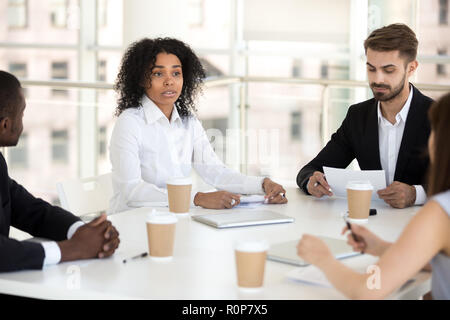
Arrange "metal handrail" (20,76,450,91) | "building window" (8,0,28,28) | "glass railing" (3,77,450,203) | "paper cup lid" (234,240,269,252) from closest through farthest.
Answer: "paper cup lid" (234,240,269,252)
"metal handrail" (20,76,450,91)
"glass railing" (3,77,450,203)
"building window" (8,0,28,28)

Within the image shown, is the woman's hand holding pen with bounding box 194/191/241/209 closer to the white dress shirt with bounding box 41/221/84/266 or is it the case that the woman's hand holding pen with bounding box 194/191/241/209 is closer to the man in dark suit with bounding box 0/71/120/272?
the man in dark suit with bounding box 0/71/120/272

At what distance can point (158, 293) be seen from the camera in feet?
4.13

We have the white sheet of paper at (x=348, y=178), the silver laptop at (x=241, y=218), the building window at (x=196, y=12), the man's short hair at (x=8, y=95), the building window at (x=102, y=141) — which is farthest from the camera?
the building window at (x=196, y=12)

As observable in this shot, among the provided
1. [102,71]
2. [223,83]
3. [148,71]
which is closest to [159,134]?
[148,71]

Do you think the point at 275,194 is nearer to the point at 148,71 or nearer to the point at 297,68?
the point at 148,71

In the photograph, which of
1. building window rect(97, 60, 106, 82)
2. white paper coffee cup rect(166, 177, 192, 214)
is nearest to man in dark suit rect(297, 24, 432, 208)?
white paper coffee cup rect(166, 177, 192, 214)

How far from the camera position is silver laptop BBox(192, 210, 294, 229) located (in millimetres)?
1794

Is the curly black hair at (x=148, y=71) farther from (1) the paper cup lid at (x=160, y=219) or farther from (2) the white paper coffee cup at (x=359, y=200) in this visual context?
(1) the paper cup lid at (x=160, y=219)

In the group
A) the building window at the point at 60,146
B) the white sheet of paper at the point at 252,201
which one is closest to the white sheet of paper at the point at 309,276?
the white sheet of paper at the point at 252,201

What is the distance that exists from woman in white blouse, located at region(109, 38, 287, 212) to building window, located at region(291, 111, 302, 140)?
3744mm

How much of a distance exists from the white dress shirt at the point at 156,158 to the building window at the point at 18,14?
5.62 metres

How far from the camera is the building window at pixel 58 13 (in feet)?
23.8

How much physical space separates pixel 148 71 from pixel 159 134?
226 millimetres

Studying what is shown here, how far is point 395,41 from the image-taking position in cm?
235
